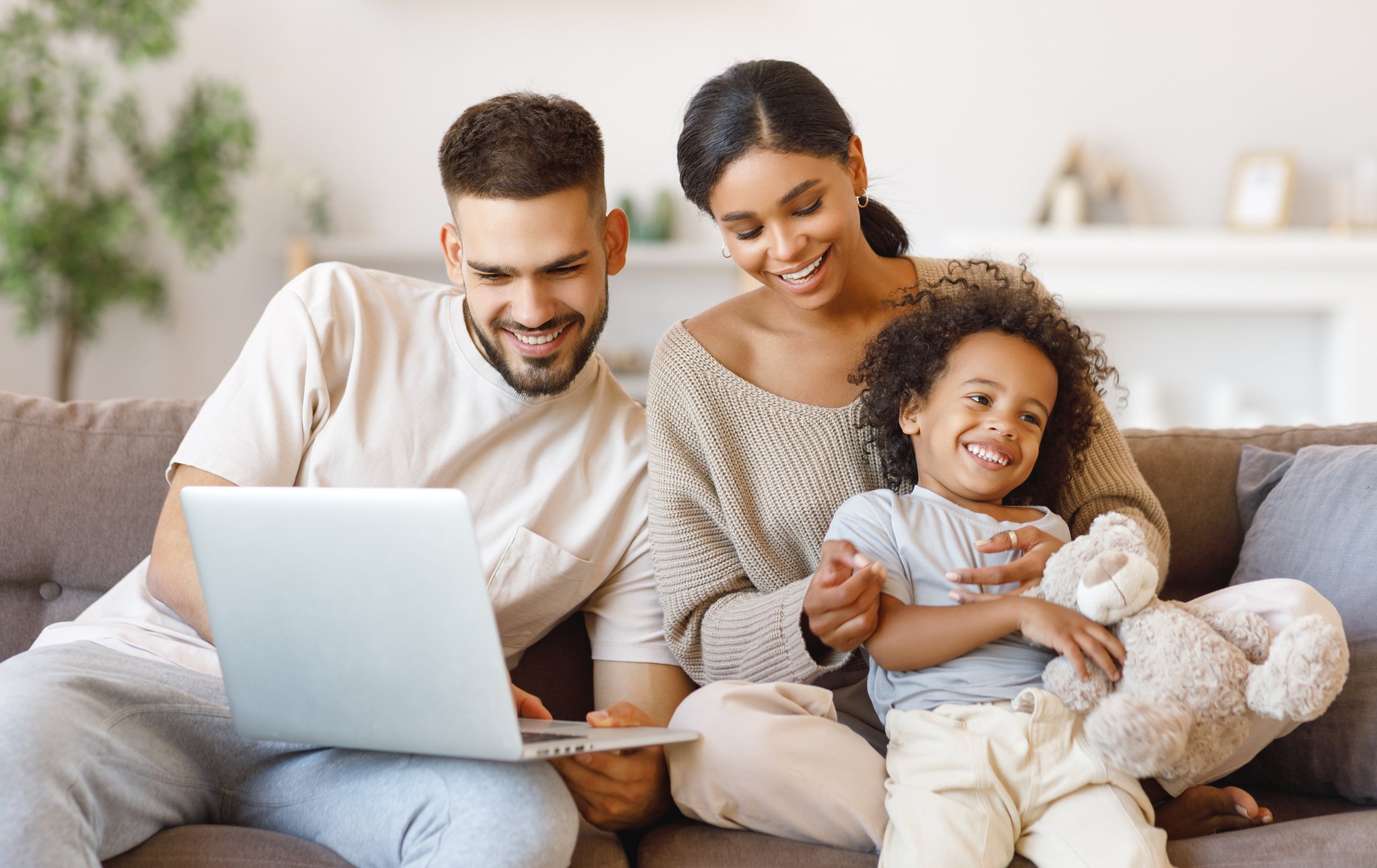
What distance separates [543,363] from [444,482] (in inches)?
8.3

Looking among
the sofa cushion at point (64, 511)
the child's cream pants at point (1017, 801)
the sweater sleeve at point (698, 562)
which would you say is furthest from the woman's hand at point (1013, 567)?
the sofa cushion at point (64, 511)

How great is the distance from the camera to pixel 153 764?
120 cm

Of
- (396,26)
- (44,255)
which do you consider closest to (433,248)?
(396,26)

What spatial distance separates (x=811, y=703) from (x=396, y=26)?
3.72 metres

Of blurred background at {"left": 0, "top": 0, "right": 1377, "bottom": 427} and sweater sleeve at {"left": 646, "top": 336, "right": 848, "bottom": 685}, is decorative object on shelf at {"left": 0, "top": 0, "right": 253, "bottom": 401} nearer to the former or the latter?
blurred background at {"left": 0, "top": 0, "right": 1377, "bottom": 427}

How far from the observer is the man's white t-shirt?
145cm

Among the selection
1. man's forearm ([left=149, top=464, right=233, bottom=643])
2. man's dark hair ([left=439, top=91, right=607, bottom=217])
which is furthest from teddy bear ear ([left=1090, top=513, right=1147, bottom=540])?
man's forearm ([left=149, top=464, right=233, bottom=643])

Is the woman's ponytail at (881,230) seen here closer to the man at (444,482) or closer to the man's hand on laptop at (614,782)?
the man at (444,482)

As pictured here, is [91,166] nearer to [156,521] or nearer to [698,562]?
[156,521]

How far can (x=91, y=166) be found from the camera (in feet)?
13.5

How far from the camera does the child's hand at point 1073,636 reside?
3.83 ft

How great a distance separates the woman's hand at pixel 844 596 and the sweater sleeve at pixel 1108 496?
41cm

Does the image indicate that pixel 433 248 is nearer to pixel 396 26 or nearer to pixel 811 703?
pixel 396 26

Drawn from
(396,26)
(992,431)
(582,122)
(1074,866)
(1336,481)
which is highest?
(396,26)
